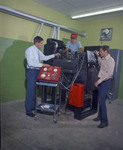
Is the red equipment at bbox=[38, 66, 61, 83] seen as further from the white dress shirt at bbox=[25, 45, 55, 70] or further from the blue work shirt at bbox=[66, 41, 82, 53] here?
the blue work shirt at bbox=[66, 41, 82, 53]

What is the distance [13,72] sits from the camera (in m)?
3.75

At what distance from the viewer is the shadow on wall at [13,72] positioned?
358 centimetres

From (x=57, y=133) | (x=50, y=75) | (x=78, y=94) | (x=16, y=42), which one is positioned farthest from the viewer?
(x=16, y=42)

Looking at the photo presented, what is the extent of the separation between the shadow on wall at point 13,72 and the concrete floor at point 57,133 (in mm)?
582

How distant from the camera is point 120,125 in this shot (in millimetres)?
2865

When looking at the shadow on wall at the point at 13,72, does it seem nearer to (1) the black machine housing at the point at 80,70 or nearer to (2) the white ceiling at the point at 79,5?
(1) the black machine housing at the point at 80,70

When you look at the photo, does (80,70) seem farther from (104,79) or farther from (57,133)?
(57,133)

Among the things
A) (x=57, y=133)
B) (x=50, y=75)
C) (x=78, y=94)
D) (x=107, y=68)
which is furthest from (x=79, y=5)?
(x=57, y=133)

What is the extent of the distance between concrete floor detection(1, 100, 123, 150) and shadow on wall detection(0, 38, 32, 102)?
1.91 feet

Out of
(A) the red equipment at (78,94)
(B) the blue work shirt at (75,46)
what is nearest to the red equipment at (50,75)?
(A) the red equipment at (78,94)

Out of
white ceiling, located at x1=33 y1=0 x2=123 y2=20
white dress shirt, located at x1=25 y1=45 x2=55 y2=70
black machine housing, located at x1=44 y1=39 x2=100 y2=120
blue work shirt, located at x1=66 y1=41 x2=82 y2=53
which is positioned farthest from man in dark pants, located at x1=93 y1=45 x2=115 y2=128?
white ceiling, located at x1=33 y1=0 x2=123 y2=20

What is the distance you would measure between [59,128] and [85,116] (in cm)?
78

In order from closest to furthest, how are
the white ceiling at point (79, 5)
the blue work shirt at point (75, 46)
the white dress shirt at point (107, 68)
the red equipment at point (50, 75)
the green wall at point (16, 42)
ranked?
1. the white dress shirt at point (107, 68)
2. the red equipment at point (50, 75)
3. the green wall at point (16, 42)
4. the white ceiling at point (79, 5)
5. the blue work shirt at point (75, 46)

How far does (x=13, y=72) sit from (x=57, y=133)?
2043 millimetres
